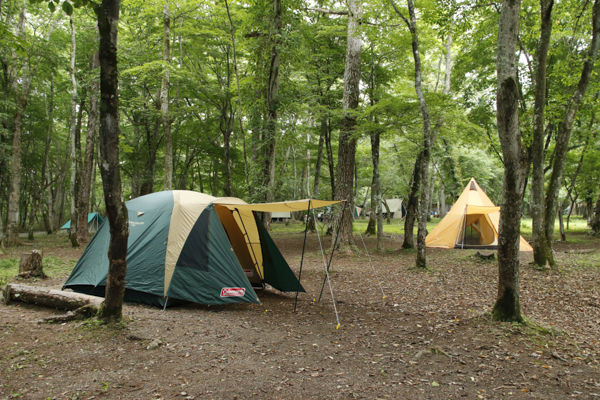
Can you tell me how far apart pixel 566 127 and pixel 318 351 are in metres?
8.36

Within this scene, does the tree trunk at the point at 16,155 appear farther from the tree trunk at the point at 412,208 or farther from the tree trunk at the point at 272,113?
the tree trunk at the point at 412,208

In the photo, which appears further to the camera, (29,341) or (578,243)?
(578,243)

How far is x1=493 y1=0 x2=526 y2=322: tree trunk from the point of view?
449 centimetres

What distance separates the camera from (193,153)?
19812 mm

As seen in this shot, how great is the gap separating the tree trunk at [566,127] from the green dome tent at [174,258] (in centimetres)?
755

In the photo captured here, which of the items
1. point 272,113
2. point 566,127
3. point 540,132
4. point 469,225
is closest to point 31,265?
point 272,113

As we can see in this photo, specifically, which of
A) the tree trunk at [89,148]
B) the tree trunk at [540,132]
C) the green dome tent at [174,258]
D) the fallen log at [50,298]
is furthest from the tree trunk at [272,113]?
the tree trunk at [89,148]

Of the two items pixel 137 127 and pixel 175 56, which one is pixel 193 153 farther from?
A: pixel 175 56

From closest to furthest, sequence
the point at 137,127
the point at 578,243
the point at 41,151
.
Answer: the point at 578,243
the point at 137,127
the point at 41,151

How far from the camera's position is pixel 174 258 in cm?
575

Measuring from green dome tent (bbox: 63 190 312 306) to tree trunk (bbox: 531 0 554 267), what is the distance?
21.6 ft

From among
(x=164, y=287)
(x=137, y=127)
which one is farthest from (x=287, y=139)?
(x=137, y=127)

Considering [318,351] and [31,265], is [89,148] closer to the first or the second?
[31,265]

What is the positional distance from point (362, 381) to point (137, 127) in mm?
18946
